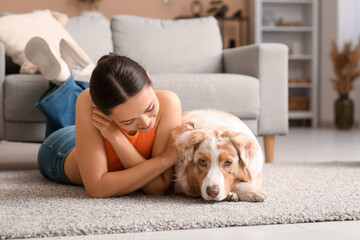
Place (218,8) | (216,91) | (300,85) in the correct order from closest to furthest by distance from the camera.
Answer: (216,91), (300,85), (218,8)

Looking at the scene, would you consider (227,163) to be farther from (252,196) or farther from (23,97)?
(23,97)

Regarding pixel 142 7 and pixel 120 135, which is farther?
pixel 142 7

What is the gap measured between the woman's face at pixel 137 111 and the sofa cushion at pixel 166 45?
2.08 metres

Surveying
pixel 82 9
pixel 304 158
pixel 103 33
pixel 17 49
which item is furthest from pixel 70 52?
pixel 82 9

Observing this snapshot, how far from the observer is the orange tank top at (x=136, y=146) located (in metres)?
1.89

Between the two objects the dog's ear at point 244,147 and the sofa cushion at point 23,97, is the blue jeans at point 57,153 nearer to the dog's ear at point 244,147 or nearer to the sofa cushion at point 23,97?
the sofa cushion at point 23,97

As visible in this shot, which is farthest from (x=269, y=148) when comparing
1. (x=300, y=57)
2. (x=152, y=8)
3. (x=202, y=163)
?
(x=152, y=8)

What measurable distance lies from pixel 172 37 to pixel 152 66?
306 mm

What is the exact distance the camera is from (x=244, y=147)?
1.80 metres

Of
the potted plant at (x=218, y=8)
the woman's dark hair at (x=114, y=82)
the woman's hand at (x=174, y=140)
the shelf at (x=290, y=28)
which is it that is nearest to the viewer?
the woman's dark hair at (x=114, y=82)

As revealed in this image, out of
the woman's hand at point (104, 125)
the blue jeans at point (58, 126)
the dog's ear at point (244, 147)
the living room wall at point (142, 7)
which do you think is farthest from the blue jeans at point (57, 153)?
the living room wall at point (142, 7)

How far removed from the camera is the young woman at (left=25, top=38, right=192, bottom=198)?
1620 mm

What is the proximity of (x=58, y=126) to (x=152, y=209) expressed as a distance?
3.78 ft

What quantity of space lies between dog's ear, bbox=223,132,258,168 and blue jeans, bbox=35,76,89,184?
78 cm
